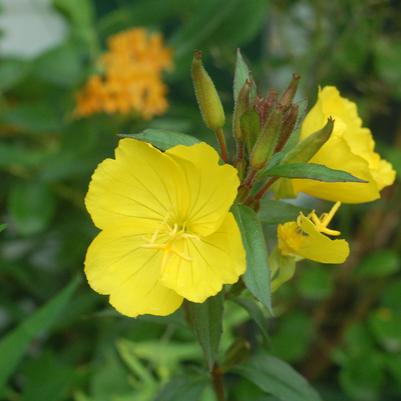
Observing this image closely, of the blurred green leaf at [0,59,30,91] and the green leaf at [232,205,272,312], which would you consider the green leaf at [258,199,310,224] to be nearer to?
the green leaf at [232,205,272,312]

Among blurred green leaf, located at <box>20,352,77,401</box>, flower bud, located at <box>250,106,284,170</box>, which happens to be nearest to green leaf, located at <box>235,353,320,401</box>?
flower bud, located at <box>250,106,284,170</box>

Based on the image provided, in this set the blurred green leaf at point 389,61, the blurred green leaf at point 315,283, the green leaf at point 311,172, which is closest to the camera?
the green leaf at point 311,172

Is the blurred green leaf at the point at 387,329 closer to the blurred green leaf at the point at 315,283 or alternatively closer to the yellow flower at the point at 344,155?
the blurred green leaf at the point at 315,283

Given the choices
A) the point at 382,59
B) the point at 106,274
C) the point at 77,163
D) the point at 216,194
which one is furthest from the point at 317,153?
the point at 382,59

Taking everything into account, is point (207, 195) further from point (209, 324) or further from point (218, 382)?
point (218, 382)

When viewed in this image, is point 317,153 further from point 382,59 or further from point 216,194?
point 382,59

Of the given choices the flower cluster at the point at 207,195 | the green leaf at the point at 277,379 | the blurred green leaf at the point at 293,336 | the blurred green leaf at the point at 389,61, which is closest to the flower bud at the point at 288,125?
the flower cluster at the point at 207,195

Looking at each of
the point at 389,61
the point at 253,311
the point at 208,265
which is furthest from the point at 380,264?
the point at 208,265
